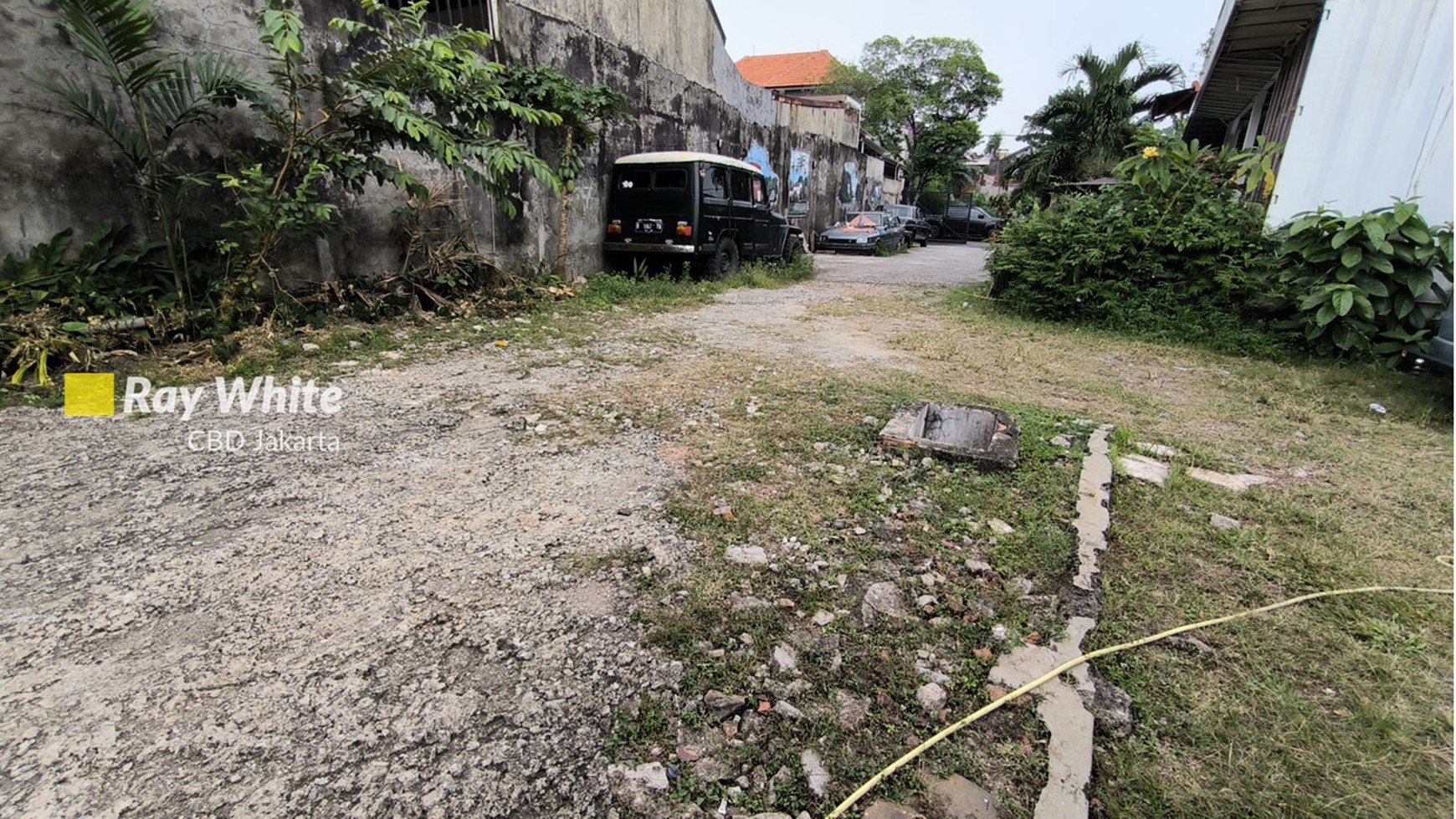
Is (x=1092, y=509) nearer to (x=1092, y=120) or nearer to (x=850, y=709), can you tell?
(x=850, y=709)

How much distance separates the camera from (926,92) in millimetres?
32250

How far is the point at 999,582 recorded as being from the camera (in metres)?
2.28

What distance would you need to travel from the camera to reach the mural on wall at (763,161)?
13836 millimetres

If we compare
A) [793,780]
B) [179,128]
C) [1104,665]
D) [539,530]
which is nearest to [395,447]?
[539,530]

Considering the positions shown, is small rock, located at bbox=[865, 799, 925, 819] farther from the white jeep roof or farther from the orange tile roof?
the orange tile roof

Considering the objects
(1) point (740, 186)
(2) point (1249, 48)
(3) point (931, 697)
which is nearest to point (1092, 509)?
(3) point (931, 697)

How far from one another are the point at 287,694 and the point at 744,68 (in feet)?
137

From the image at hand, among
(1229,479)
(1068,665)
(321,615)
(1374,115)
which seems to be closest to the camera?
(1068,665)

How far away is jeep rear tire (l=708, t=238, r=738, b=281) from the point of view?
9609 mm

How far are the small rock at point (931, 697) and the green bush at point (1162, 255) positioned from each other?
6.38 meters

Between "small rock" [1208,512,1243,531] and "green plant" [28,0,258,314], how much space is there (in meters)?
6.25

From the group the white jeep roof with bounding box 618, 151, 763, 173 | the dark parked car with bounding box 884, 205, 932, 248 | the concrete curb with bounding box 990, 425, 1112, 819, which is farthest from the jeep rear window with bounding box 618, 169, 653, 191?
the dark parked car with bounding box 884, 205, 932, 248

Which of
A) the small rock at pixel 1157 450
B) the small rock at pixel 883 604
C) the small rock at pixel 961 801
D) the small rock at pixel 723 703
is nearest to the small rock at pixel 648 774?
the small rock at pixel 723 703

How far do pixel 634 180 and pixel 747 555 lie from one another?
783 cm
